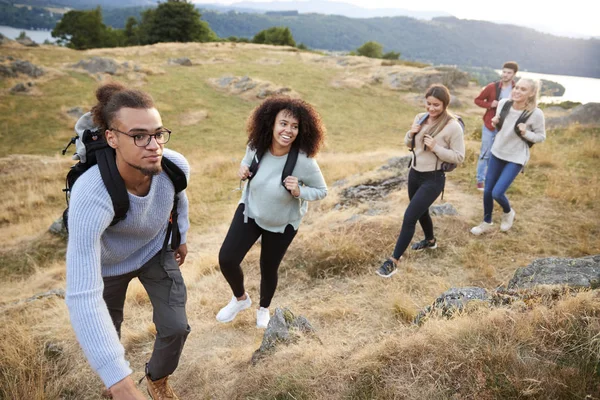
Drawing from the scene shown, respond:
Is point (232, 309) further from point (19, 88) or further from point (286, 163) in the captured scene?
point (19, 88)

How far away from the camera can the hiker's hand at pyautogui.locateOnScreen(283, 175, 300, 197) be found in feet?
10.4

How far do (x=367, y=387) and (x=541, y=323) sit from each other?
1.17m

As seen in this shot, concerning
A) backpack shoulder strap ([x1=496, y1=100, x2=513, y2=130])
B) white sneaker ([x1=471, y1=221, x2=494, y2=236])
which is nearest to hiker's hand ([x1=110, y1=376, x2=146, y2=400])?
white sneaker ([x1=471, y1=221, x2=494, y2=236])

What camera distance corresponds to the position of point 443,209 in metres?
6.09

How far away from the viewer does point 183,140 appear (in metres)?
16.1

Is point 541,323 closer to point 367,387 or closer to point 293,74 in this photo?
point 367,387

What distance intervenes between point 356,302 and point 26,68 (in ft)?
87.1

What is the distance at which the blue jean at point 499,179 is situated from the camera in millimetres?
4863

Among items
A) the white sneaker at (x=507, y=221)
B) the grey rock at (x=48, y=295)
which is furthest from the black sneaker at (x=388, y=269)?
the grey rock at (x=48, y=295)

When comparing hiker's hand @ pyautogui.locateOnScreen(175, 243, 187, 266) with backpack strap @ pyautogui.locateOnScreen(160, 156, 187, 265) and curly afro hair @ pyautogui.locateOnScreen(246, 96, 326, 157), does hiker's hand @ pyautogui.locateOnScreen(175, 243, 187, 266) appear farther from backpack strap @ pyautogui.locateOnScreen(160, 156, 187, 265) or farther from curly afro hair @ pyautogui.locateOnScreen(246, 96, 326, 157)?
curly afro hair @ pyautogui.locateOnScreen(246, 96, 326, 157)

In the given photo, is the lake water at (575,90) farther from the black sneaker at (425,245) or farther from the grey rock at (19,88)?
the grey rock at (19,88)

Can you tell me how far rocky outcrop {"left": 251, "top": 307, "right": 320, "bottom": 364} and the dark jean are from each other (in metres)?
0.71

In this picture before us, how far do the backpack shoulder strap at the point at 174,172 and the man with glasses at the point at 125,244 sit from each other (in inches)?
0.9

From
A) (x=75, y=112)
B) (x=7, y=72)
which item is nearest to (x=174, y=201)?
(x=75, y=112)
